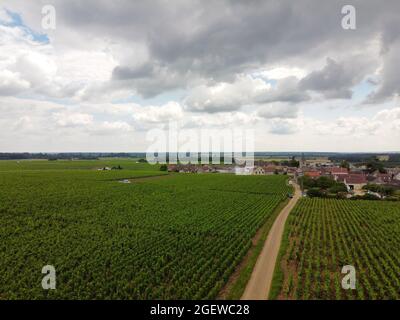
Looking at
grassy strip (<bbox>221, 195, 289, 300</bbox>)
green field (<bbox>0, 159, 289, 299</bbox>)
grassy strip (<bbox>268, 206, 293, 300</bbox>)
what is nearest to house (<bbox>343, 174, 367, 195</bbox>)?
green field (<bbox>0, 159, 289, 299</bbox>)

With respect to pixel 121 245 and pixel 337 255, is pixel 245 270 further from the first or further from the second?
pixel 121 245

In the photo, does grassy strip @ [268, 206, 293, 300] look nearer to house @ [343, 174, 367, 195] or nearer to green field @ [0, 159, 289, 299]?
green field @ [0, 159, 289, 299]

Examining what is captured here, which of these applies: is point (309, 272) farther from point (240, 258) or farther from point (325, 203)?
point (325, 203)

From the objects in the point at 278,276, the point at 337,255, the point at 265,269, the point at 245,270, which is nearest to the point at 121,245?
the point at 245,270

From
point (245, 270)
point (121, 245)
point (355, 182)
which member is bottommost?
point (245, 270)

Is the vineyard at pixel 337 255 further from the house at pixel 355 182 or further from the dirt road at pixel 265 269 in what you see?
the house at pixel 355 182

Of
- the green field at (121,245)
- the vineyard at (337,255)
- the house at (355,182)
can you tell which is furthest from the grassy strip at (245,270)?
the house at (355,182)

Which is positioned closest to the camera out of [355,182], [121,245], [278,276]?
[278,276]
